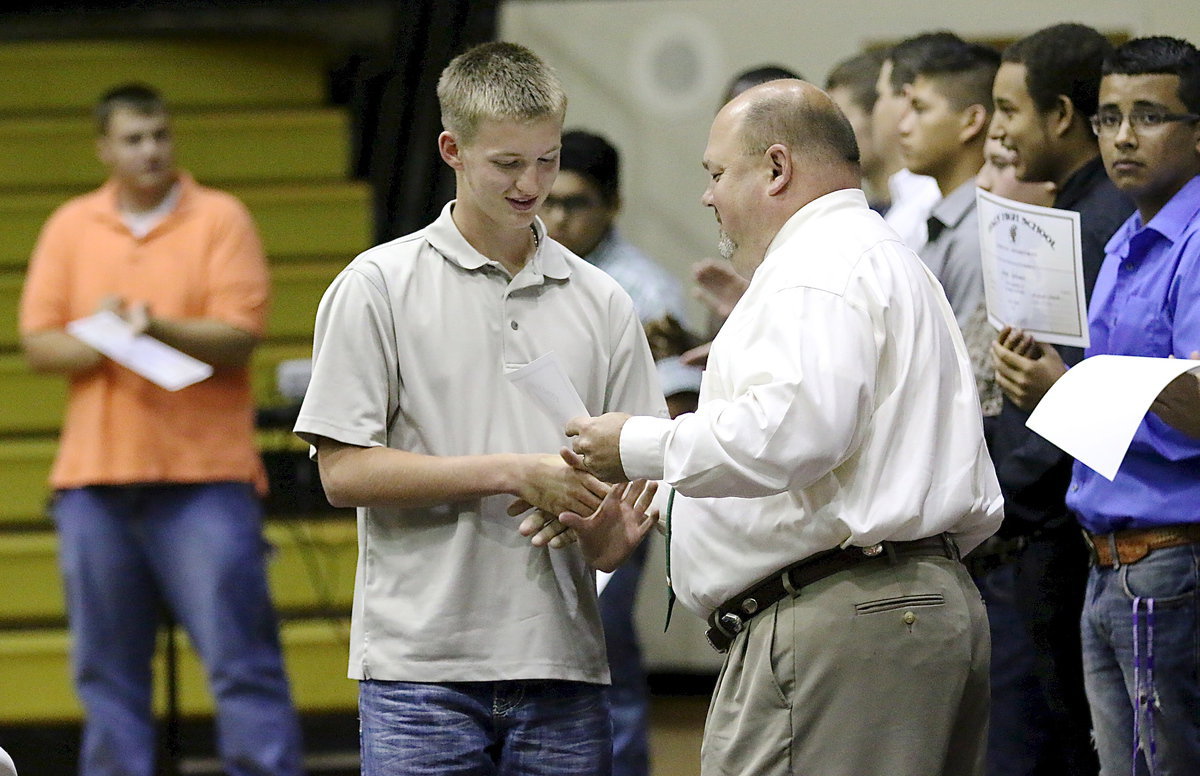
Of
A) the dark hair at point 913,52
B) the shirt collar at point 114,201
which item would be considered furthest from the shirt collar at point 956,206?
the shirt collar at point 114,201

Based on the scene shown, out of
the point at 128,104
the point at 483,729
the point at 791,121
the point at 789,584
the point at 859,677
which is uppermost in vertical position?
the point at 791,121

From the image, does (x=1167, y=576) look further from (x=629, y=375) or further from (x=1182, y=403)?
(x=629, y=375)

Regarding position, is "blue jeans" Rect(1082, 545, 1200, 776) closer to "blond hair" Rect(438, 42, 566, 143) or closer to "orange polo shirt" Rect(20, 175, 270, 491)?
"blond hair" Rect(438, 42, 566, 143)

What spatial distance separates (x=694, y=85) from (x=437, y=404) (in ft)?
12.9

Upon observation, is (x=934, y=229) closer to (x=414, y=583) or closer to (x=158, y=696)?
(x=414, y=583)

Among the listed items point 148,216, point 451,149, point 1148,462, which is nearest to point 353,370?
point 451,149

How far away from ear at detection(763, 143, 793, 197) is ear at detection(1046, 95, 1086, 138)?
1103 mm

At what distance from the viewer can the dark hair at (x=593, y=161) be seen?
3875 mm

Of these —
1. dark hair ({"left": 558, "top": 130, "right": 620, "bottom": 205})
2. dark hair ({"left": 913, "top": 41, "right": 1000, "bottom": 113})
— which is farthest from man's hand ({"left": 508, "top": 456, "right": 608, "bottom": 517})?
dark hair ({"left": 913, "top": 41, "right": 1000, "bottom": 113})

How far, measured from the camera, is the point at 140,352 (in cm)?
414

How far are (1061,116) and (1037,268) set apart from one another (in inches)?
20.2

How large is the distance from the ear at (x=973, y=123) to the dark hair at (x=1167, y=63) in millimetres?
746

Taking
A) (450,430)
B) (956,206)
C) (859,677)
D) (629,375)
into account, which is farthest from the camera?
(956,206)

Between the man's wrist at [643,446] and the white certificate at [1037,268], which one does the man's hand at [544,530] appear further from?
the white certificate at [1037,268]
